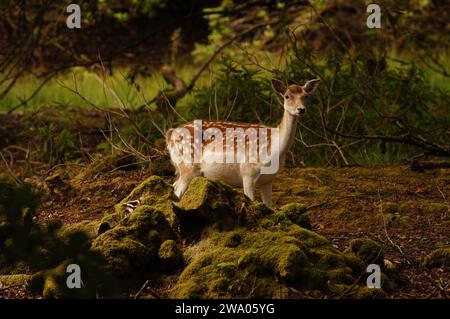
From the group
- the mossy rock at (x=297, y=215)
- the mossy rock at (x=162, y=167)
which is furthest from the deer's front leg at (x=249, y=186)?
the mossy rock at (x=162, y=167)

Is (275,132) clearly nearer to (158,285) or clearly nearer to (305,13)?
(158,285)

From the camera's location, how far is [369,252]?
6.15 metres

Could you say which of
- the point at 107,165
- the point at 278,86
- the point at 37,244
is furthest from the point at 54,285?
the point at 107,165

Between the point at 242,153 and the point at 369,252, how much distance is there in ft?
4.69

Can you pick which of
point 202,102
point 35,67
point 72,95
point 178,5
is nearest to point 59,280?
point 202,102

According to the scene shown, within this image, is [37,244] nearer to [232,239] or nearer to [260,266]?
[260,266]

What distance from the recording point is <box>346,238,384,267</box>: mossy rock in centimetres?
612

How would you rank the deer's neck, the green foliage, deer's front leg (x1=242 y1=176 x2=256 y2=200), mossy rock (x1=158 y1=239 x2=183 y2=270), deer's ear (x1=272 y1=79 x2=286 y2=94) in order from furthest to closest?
deer's ear (x1=272 y1=79 x2=286 y2=94), the deer's neck, deer's front leg (x1=242 y1=176 x2=256 y2=200), mossy rock (x1=158 y1=239 x2=183 y2=270), the green foliage

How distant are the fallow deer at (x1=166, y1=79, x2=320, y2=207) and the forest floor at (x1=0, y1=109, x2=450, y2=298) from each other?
0.49 metres

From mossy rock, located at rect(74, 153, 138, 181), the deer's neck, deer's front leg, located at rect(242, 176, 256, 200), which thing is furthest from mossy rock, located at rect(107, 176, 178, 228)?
mossy rock, located at rect(74, 153, 138, 181)

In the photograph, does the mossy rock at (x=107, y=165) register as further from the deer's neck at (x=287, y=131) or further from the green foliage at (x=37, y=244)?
the green foliage at (x=37, y=244)

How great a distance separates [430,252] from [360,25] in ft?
32.4

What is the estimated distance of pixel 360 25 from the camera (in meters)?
16.1

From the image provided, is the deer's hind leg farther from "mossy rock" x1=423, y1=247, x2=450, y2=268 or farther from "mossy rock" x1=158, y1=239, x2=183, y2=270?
"mossy rock" x1=423, y1=247, x2=450, y2=268
